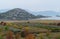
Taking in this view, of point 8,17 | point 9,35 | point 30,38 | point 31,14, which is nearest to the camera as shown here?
point 30,38

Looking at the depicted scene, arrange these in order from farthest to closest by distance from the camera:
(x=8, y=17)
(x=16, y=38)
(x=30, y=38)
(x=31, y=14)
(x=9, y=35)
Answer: (x=31, y=14) → (x=8, y=17) → (x=16, y=38) → (x=9, y=35) → (x=30, y=38)

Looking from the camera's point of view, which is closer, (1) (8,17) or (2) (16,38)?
(2) (16,38)

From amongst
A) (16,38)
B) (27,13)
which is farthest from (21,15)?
(16,38)

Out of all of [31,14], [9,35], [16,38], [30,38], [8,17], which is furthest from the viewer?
[31,14]

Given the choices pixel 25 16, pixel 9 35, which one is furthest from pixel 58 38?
pixel 25 16

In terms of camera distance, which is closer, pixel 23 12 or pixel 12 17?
pixel 12 17

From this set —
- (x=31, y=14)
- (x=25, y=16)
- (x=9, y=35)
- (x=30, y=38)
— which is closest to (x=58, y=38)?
(x=30, y=38)

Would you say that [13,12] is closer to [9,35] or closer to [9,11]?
[9,11]

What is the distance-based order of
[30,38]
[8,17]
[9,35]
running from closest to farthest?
[30,38]
[9,35]
[8,17]

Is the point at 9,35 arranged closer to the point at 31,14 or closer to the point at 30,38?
the point at 30,38
